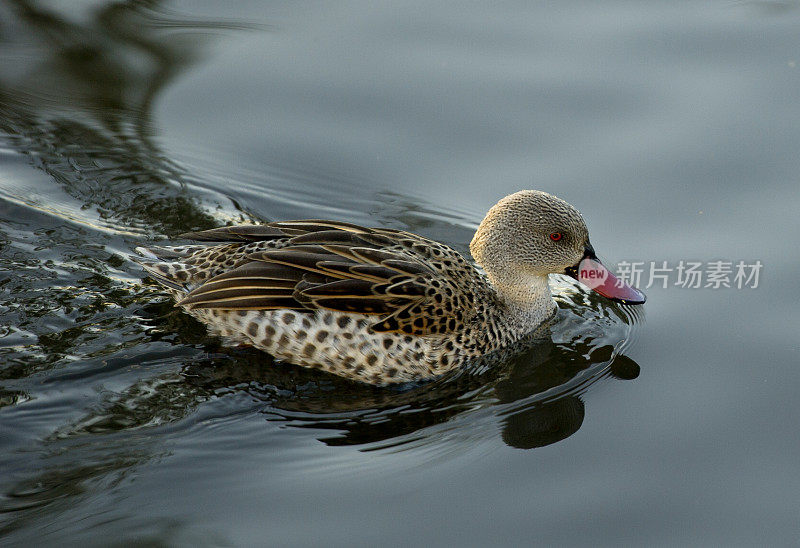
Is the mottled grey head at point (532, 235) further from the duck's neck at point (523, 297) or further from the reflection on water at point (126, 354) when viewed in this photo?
the reflection on water at point (126, 354)

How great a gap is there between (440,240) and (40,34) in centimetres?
491

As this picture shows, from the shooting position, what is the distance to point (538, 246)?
25.0ft

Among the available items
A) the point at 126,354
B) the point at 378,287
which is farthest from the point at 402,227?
the point at 126,354

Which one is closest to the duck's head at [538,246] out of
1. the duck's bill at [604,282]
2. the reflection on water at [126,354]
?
the duck's bill at [604,282]

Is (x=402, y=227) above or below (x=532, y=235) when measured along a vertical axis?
below

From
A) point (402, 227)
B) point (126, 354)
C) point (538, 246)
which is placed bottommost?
point (126, 354)

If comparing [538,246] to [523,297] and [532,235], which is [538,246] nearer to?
[532,235]

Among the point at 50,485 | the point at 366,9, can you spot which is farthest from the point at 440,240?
the point at 50,485

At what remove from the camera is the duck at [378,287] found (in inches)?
279

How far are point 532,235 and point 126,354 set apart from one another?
2931 millimetres

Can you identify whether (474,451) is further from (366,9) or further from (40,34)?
(40,34)

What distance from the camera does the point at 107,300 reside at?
7641mm

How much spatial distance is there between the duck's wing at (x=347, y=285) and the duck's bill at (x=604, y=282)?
958mm

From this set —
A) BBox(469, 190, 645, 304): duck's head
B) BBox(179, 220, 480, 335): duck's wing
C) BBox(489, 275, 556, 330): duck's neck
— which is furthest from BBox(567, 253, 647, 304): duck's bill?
BBox(179, 220, 480, 335): duck's wing
